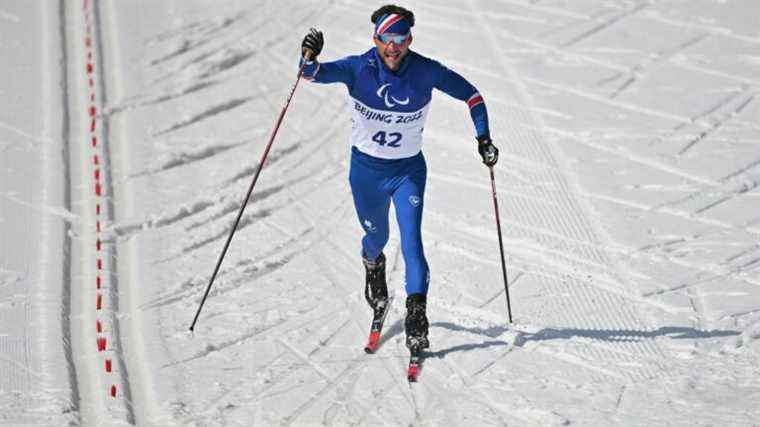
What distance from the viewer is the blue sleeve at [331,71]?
7191mm

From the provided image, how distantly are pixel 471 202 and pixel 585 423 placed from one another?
365cm

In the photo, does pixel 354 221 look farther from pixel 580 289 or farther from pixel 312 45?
pixel 312 45

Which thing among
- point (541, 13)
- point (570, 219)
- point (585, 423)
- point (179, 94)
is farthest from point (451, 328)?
point (541, 13)

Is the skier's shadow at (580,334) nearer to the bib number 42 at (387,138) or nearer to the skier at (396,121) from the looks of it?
the skier at (396,121)

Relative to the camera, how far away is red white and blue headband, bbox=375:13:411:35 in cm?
705

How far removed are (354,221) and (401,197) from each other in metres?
2.36

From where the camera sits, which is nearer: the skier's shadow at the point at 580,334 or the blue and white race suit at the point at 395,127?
the blue and white race suit at the point at 395,127

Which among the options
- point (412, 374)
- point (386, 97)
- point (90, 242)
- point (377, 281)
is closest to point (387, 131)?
point (386, 97)

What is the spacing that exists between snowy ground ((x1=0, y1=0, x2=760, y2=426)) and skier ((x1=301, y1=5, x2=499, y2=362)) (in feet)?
2.24

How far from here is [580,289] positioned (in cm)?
859

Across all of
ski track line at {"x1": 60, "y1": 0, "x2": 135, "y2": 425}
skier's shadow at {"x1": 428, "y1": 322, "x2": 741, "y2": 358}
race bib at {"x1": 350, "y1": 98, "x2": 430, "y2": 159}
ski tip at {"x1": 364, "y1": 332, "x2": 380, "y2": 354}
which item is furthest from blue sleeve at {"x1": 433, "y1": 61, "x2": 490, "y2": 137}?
ski track line at {"x1": 60, "y1": 0, "x2": 135, "y2": 425}

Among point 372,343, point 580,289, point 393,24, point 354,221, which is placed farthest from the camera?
point 354,221

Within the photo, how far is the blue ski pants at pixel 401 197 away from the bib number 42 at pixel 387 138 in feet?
0.36

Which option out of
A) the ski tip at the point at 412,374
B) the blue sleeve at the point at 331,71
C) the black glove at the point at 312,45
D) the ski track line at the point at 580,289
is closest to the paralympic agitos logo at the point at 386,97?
the blue sleeve at the point at 331,71
